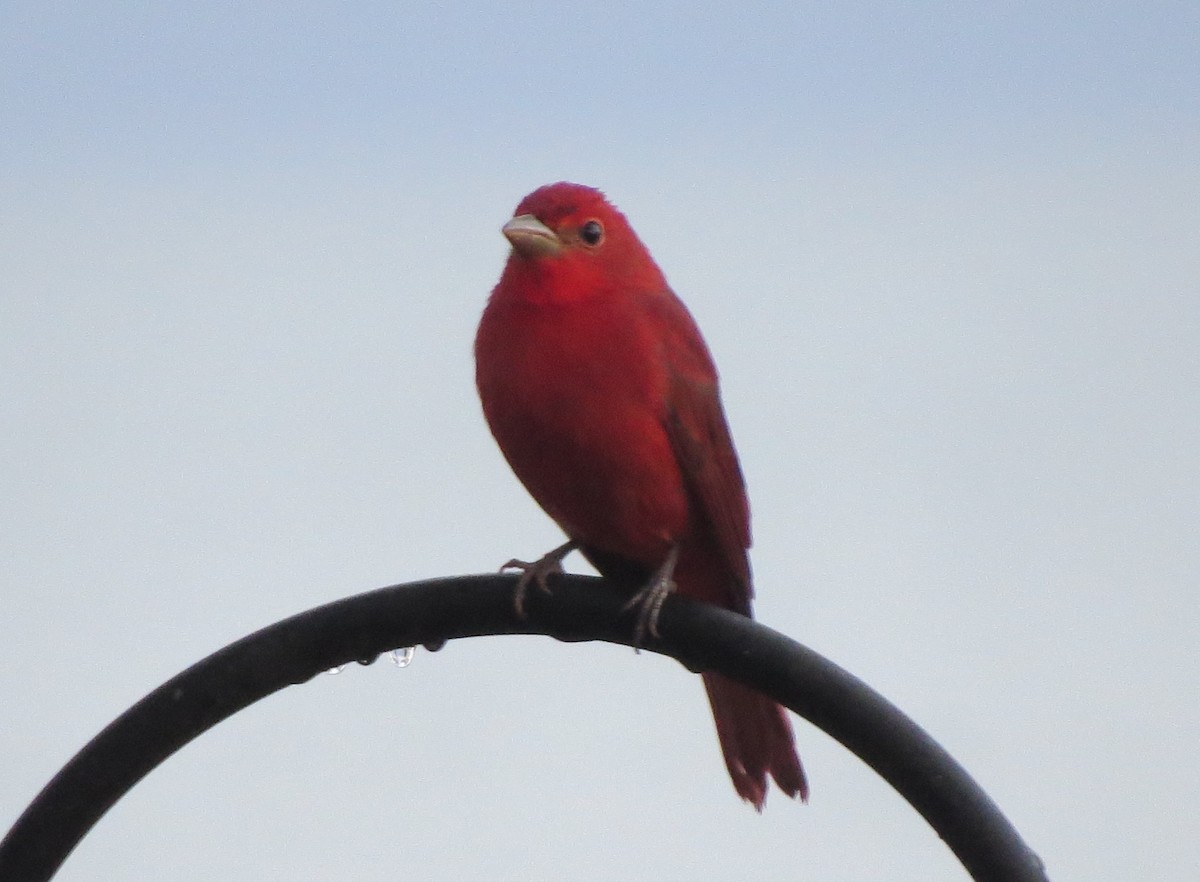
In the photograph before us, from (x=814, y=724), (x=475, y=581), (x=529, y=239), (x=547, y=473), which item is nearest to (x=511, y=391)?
(x=547, y=473)

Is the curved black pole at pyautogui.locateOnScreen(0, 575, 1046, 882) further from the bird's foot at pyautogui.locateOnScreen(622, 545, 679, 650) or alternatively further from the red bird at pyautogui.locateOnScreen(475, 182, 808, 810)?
the red bird at pyautogui.locateOnScreen(475, 182, 808, 810)

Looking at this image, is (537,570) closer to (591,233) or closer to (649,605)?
(649,605)

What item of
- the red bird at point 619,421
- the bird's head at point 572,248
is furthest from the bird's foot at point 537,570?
the bird's head at point 572,248

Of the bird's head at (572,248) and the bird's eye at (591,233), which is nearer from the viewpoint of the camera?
the bird's head at (572,248)

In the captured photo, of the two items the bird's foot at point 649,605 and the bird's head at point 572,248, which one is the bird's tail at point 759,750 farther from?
the bird's head at point 572,248

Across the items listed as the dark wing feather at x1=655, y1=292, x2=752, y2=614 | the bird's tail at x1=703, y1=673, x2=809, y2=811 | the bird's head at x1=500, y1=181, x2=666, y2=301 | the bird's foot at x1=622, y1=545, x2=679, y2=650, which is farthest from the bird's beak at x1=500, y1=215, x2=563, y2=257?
the bird's tail at x1=703, y1=673, x2=809, y2=811

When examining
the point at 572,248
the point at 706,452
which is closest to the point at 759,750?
→ the point at 706,452
